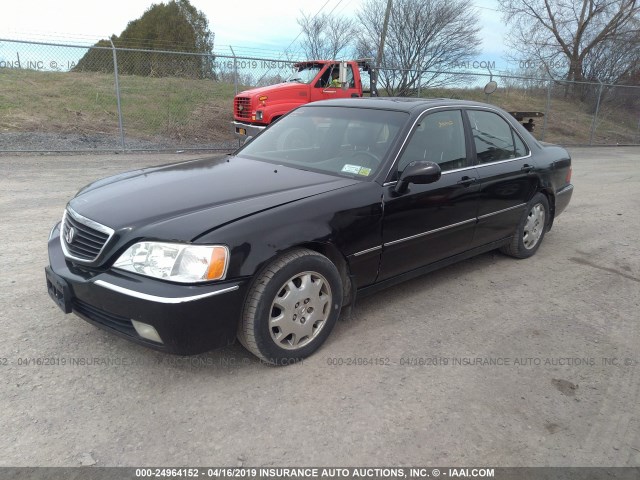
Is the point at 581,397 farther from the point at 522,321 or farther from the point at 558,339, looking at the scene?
the point at 522,321

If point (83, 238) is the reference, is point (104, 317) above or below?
below

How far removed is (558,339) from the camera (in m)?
3.41

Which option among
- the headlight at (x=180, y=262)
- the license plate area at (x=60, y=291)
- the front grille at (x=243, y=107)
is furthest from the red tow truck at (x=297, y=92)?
the headlight at (x=180, y=262)

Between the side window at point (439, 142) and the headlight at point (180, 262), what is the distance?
1567 mm

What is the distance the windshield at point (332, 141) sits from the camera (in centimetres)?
354

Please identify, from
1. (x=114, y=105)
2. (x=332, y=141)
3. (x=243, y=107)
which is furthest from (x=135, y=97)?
(x=332, y=141)

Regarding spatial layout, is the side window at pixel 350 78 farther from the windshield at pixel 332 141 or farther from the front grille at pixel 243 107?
the windshield at pixel 332 141

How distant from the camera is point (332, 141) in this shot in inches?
151

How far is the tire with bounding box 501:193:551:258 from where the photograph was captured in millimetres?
4797

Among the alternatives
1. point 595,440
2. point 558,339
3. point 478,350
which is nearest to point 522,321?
point 558,339

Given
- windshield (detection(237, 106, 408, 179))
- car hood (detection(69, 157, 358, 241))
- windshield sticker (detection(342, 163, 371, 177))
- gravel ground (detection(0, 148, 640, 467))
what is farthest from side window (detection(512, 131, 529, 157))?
car hood (detection(69, 157, 358, 241))

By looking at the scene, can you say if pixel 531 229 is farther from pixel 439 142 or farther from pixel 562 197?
pixel 439 142

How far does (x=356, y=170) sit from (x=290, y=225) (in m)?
0.88

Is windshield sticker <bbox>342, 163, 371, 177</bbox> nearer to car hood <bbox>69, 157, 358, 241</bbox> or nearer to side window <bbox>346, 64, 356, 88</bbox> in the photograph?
car hood <bbox>69, 157, 358, 241</bbox>
